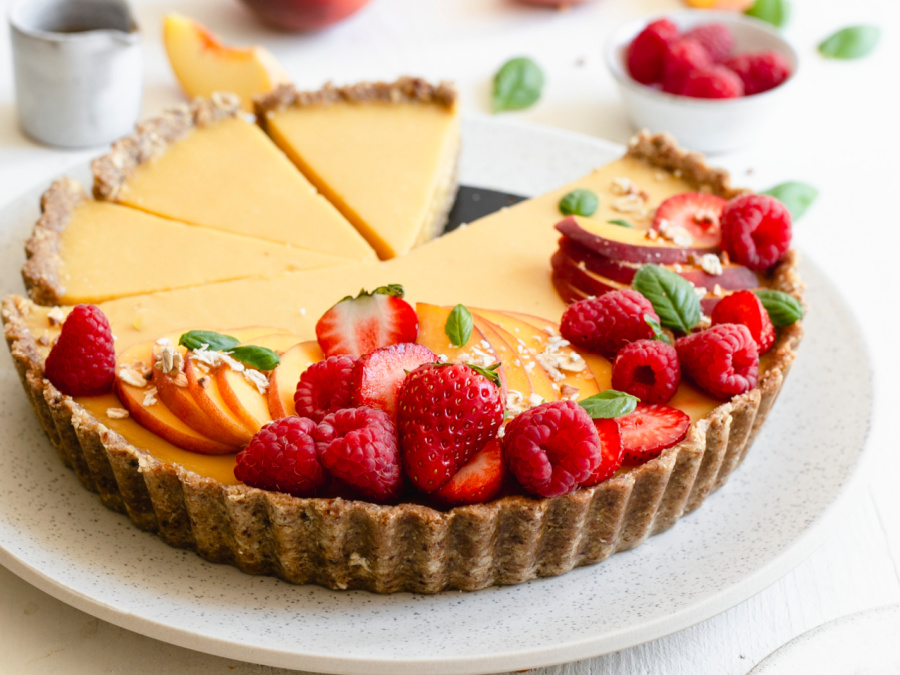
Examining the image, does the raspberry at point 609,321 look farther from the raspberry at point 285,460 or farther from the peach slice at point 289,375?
the raspberry at point 285,460

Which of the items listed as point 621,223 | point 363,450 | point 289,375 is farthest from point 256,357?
point 621,223

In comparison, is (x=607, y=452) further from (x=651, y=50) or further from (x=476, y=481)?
(x=651, y=50)

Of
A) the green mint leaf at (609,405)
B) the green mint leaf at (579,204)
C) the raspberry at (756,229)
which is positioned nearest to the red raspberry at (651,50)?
the green mint leaf at (579,204)

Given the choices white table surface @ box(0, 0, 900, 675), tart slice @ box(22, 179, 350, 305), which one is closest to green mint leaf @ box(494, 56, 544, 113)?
white table surface @ box(0, 0, 900, 675)

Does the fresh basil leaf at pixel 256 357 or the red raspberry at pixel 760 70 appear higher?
the red raspberry at pixel 760 70

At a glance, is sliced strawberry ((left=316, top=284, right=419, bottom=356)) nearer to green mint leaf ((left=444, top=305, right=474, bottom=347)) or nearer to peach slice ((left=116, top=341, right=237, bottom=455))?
green mint leaf ((left=444, top=305, right=474, bottom=347))

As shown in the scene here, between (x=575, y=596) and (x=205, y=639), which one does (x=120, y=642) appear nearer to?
(x=205, y=639)
